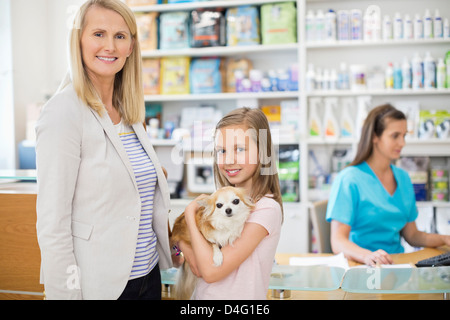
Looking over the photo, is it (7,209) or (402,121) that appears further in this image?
(402,121)

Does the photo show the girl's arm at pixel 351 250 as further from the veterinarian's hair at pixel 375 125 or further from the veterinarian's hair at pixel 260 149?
the veterinarian's hair at pixel 260 149

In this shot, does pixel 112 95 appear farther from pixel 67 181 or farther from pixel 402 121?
pixel 402 121

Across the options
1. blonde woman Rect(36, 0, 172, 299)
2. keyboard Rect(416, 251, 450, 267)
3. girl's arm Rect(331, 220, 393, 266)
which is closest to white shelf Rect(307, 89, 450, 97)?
girl's arm Rect(331, 220, 393, 266)

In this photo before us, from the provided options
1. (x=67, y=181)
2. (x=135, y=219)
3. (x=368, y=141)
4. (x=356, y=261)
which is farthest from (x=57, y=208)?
(x=368, y=141)

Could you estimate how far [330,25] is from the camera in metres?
3.43

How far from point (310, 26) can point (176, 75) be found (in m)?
1.20

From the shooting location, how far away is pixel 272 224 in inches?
46.4

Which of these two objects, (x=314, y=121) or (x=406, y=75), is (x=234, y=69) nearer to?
(x=314, y=121)

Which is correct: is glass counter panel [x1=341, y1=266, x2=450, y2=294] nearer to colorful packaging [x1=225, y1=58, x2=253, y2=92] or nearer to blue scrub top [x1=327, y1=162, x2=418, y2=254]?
blue scrub top [x1=327, y1=162, x2=418, y2=254]

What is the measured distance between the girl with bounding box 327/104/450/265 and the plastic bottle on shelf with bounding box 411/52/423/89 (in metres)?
1.27

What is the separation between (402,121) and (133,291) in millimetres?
1704

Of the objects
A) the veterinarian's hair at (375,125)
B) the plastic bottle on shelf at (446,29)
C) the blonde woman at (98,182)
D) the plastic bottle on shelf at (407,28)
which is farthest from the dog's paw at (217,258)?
the plastic bottle on shelf at (446,29)

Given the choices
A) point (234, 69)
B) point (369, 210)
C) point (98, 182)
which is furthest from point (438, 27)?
point (98, 182)

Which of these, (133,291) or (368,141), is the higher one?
(368,141)
